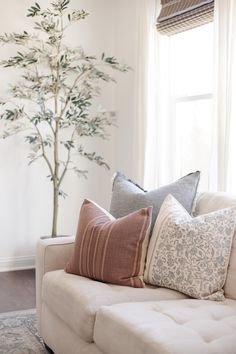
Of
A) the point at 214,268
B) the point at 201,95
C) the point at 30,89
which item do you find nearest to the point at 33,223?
the point at 30,89

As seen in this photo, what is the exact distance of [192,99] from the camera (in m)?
3.86

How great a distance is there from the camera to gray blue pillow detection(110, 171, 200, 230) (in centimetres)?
269

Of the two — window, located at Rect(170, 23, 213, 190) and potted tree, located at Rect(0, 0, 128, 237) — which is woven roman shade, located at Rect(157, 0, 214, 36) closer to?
window, located at Rect(170, 23, 213, 190)

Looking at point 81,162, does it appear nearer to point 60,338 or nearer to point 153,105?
point 153,105

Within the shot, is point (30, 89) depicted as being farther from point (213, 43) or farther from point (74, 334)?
point (74, 334)

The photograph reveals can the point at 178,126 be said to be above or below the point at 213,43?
below

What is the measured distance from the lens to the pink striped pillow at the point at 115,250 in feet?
8.00

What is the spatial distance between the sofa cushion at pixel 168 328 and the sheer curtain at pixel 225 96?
3.80 feet

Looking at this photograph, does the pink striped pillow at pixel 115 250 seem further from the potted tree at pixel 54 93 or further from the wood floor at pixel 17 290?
the potted tree at pixel 54 93

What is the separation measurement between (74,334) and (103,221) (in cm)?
60

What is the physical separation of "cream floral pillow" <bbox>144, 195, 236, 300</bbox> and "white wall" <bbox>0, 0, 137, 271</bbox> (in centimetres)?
205

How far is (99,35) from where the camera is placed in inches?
189

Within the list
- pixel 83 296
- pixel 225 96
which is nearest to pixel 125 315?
pixel 83 296

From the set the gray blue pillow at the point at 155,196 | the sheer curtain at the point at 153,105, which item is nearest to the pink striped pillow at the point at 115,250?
the gray blue pillow at the point at 155,196
